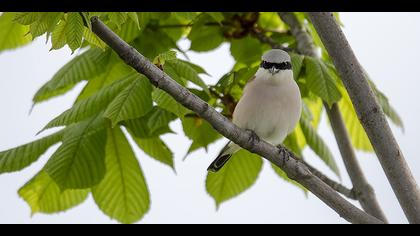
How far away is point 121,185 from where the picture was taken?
4395mm

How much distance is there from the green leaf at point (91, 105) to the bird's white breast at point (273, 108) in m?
0.80

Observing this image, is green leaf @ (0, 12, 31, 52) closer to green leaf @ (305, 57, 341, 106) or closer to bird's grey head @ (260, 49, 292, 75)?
bird's grey head @ (260, 49, 292, 75)

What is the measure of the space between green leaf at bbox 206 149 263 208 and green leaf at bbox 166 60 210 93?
2.78 feet

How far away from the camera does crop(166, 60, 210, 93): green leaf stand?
12.8 feet

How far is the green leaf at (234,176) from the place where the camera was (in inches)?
181

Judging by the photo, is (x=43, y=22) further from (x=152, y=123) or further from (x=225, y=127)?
(x=152, y=123)

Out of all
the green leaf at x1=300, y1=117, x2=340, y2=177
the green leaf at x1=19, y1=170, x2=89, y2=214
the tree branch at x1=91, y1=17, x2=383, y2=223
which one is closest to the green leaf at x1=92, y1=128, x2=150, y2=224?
the green leaf at x1=19, y1=170, x2=89, y2=214

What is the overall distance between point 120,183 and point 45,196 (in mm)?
574

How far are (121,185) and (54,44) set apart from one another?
1.84 meters

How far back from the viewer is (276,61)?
175 inches

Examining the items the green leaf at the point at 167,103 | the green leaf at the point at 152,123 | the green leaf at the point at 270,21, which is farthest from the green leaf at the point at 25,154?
the green leaf at the point at 270,21

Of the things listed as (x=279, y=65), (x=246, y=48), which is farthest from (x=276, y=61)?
(x=246, y=48)
